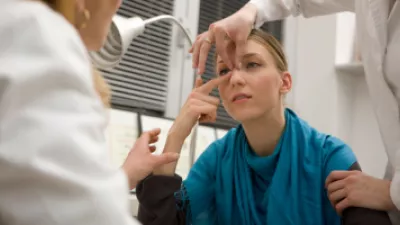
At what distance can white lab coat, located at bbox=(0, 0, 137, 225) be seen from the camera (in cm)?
37

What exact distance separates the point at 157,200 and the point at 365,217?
464 mm

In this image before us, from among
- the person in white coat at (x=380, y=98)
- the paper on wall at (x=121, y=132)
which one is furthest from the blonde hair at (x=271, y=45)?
the paper on wall at (x=121, y=132)

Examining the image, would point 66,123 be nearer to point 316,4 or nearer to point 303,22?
point 316,4

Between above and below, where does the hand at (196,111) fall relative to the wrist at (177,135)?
above

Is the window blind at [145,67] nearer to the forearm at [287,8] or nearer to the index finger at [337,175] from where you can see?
the forearm at [287,8]

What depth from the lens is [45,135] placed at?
37 centimetres

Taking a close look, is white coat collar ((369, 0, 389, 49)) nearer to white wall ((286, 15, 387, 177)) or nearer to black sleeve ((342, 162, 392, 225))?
black sleeve ((342, 162, 392, 225))

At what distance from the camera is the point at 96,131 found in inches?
16.1

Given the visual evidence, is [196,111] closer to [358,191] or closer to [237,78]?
[237,78]

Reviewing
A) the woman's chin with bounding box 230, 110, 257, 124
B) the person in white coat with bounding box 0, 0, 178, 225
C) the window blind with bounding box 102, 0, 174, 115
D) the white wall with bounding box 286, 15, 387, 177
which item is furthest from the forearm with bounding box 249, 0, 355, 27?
the white wall with bounding box 286, 15, 387, 177

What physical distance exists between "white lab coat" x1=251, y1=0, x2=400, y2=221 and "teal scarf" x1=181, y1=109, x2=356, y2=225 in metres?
0.17

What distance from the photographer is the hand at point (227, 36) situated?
3.92ft

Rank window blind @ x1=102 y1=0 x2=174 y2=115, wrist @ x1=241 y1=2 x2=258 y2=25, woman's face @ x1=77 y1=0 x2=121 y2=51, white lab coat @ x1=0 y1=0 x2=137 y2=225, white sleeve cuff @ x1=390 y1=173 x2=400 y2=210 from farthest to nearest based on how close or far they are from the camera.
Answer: window blind @ x1=102 y1=0 x2=174 y2=115 → wrist @ x1=241 y1=2 x2=258 y2=25 → white sleeve cuff @ x1=390 y1=173 x2=400 y2=210 → woman's face @ x1=77 y1=0 x2=121 y2=51 → white lab coat @ x1=0 y1=0 x2=137 y2=225

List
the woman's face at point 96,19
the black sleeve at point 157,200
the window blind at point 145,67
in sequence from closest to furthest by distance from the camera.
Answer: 1. the woman's face at point 96,19
2. the black sleeve at point 157,200
3. the window blind at point 145,67
